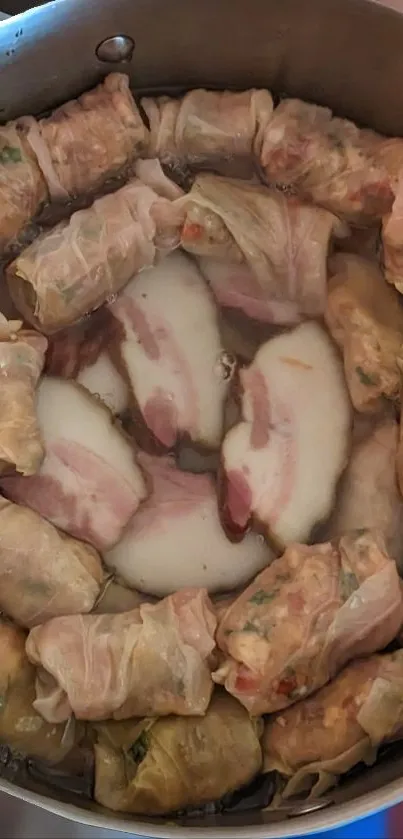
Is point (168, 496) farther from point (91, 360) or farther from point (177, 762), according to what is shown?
point (177, 762)

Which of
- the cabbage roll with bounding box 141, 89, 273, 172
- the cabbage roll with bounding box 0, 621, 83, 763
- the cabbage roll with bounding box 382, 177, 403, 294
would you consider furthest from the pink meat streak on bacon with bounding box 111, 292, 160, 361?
the cabbage roll with bounding box 0, 621, 83, 763

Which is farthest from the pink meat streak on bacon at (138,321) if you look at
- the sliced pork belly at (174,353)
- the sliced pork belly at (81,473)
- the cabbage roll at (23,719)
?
the cabbage roll at (23,719)

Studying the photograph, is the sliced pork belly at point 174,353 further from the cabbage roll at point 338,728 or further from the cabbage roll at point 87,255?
the cabbage roll at point 338,728

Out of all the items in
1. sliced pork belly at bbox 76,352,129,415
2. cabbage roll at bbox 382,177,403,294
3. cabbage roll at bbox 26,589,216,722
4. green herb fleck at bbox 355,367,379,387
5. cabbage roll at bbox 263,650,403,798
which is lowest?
cabbage roll at bbox 263,650,403,798

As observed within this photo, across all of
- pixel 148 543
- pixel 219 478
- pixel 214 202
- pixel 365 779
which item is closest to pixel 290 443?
pixel 219 478

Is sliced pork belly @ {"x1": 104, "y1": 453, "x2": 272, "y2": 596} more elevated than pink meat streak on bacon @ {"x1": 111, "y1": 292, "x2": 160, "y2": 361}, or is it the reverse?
pink meat streak on bacon @ {"x1": 111, "y1": 292, "x2": 160, "y2": 361}

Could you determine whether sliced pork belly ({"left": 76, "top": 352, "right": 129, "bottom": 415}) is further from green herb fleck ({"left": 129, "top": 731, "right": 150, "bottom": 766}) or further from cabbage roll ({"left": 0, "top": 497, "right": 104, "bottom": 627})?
green herb fleck ({"left": 129, "top": 731, "right": 150, "bottom": 766})

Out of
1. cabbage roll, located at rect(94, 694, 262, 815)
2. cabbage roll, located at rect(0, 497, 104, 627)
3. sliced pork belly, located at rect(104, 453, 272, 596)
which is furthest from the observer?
sliced pork belly, located at rect(104, 453, 272, 596)
